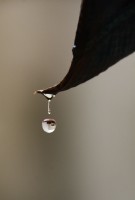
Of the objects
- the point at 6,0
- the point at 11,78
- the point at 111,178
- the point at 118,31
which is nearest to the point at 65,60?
the point at 11,78

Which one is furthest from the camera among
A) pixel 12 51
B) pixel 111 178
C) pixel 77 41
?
pixel 12 51

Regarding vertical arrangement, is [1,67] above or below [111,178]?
above

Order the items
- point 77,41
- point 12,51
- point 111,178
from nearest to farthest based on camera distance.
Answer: point 77,41, point 111,178, point 12,51

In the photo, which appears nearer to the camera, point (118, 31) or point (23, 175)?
point (118, 31)

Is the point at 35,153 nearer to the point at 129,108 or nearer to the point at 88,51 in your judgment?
the point at 129,108

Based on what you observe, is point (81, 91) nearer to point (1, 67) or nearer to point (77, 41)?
point (1, 67)

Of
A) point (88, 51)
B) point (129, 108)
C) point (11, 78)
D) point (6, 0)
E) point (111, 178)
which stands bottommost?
point (111, 178)
